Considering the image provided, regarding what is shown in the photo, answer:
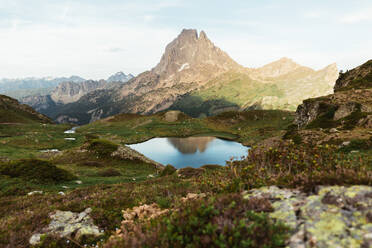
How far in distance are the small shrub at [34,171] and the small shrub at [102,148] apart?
22.9 meters

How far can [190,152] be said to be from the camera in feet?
266

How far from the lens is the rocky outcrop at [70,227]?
795cm

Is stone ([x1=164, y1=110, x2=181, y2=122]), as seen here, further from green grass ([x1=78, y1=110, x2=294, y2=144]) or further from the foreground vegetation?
the foreground vegetation

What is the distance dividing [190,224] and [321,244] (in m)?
2.90

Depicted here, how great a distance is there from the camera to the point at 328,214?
4.82 meters

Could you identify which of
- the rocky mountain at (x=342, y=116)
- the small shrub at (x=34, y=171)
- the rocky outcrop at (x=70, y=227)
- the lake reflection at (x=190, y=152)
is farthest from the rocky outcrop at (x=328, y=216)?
the lake reflection at (x=190, y=152)

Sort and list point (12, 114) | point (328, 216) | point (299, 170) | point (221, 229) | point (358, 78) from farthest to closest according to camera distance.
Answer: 1. point (12, 114)
2. point (358, 78)
3. point (299, 170)
4. point (328, 216)
5. point (221, 229)

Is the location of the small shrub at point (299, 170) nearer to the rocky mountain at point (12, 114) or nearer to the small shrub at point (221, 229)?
the small shrub at point (221, 229)

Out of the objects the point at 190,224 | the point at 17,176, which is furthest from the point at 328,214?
the point at 17,176

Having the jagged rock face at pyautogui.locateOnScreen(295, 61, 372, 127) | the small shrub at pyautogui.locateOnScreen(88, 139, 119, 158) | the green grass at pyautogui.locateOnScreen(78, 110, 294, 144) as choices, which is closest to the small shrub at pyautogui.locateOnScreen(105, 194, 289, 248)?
the jagged rock face at pyautogui.locateOnScreen(295, 61, 372, 127)

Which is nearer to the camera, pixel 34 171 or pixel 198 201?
pixel 198 201

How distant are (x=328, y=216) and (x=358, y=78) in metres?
84.3

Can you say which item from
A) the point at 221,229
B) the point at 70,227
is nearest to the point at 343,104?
the point at 221,229

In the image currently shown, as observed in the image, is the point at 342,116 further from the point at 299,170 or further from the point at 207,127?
the point at 207,127
